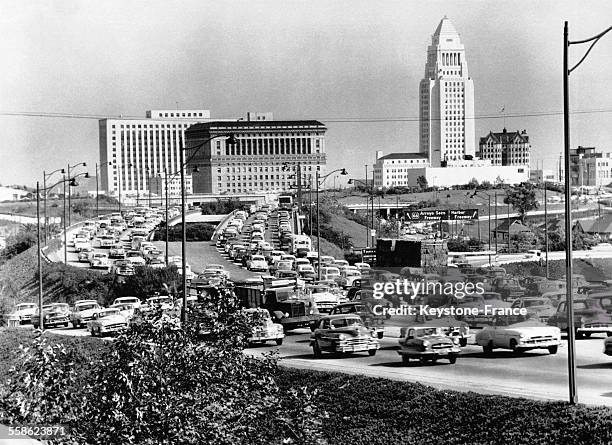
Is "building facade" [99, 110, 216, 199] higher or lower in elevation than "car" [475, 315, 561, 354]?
higher

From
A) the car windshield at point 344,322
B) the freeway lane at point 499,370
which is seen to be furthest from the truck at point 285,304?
the car windshield at point 344,322

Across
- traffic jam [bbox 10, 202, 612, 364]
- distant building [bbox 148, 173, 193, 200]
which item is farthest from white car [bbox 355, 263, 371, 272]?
distant building [bbox 148, 173, 193, 200]

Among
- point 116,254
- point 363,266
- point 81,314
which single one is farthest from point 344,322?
point 116,254

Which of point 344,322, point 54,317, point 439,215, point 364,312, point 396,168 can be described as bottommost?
point 54,317

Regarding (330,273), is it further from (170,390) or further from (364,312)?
(170,390)

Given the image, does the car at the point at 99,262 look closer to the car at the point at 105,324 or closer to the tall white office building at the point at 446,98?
the car at the point at 105,324

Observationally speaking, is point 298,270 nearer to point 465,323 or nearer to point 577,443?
point 465,323

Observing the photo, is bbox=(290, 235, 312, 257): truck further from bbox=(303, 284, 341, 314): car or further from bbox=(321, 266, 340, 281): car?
bbox=(303, 284, 341, 314): car
